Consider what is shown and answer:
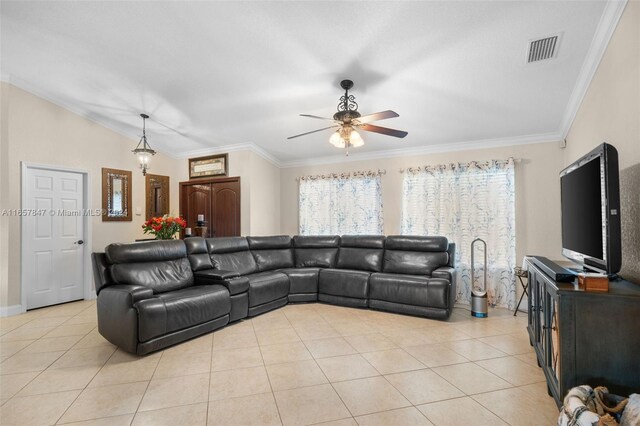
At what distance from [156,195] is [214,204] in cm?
118

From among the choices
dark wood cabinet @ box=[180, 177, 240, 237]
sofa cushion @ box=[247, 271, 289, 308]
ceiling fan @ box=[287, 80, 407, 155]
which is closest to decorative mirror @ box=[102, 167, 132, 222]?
dark wood cabinet @ box=[180, 177, 240, 237]

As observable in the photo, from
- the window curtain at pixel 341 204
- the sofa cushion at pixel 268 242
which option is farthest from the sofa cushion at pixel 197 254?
the window curtain at pixel 341 204

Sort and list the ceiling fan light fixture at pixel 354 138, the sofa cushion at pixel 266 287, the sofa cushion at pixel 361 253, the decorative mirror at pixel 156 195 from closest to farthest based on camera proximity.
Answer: the ceiling fan light fixture at pixel 354 138 → the sofa cushion at pixel 266 287 → the sofa cushion at pixel 361 253 → the decorative mirror at pixel 156 195

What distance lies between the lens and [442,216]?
181 inches

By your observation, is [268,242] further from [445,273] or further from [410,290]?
[445,273]

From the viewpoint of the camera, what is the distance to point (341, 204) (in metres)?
5.45

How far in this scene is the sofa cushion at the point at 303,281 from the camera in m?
4.39

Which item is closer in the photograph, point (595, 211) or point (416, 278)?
point (595, 211)

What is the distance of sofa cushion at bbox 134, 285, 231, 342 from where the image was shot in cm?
268

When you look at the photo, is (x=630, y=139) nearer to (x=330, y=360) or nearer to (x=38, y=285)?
(x=330, y=360)

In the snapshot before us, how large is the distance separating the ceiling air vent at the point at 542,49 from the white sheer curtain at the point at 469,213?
6.30 feet

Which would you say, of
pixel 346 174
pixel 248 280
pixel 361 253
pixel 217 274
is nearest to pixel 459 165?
pixel 346 174

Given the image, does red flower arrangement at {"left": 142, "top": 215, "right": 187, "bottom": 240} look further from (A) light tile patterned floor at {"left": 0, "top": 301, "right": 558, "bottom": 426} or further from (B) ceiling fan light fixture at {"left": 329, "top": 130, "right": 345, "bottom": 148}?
(B) ceiling fan light fixture at {"left": 329, "top": 130, "right": 345, "bottom": 148}

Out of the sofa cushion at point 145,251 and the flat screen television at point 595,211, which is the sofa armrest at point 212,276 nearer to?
the sofa cushion at point 145,251
